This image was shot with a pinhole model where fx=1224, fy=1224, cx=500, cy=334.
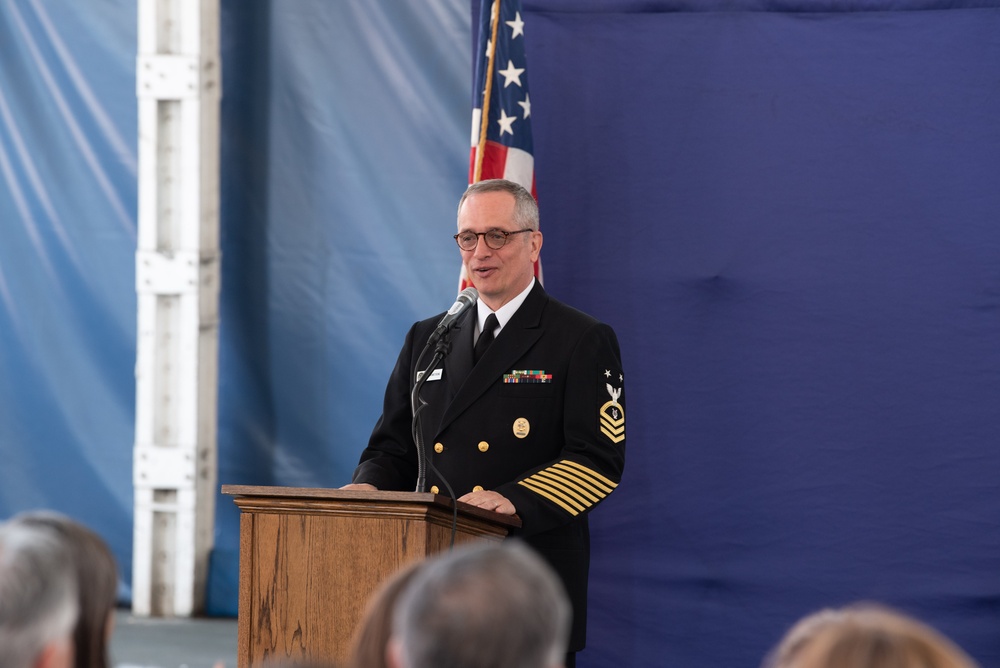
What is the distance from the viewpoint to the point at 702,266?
4.23 metres

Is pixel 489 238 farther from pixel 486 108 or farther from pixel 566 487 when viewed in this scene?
pixel 486 108

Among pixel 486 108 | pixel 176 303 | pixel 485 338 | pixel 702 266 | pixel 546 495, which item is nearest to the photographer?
pixel 546 495

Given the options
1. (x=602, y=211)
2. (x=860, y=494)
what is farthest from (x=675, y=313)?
(x=860, y=494)

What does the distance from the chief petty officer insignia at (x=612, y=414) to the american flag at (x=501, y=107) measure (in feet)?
3.54

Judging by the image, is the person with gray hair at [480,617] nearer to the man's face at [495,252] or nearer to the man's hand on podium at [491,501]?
the man's hand on podium at [491,501]

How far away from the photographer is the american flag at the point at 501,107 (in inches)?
159

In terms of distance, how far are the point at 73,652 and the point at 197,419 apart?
11.6 feet

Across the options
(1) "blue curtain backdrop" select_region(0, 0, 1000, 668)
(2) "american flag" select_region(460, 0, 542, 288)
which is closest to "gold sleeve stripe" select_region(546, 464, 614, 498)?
(2) "american flag" select_region(460, 0, 542, 288)

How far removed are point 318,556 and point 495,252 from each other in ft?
3.25

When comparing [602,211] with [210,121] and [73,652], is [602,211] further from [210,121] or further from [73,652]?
[73,652]

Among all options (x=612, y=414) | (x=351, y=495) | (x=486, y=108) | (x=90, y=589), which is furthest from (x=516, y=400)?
(x=90, y=589)

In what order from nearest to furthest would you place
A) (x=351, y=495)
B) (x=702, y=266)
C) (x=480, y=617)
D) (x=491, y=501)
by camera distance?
(x=480, y=617)
(x=351, y=495)
(x=491, y=501)
(x=702, y=266)

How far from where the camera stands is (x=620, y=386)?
3020 millimetres

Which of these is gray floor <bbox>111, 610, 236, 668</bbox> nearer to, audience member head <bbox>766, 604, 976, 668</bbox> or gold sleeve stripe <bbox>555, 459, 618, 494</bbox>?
gold sleeve stripe <bbox>555, 459, 618, 494</bbox>
